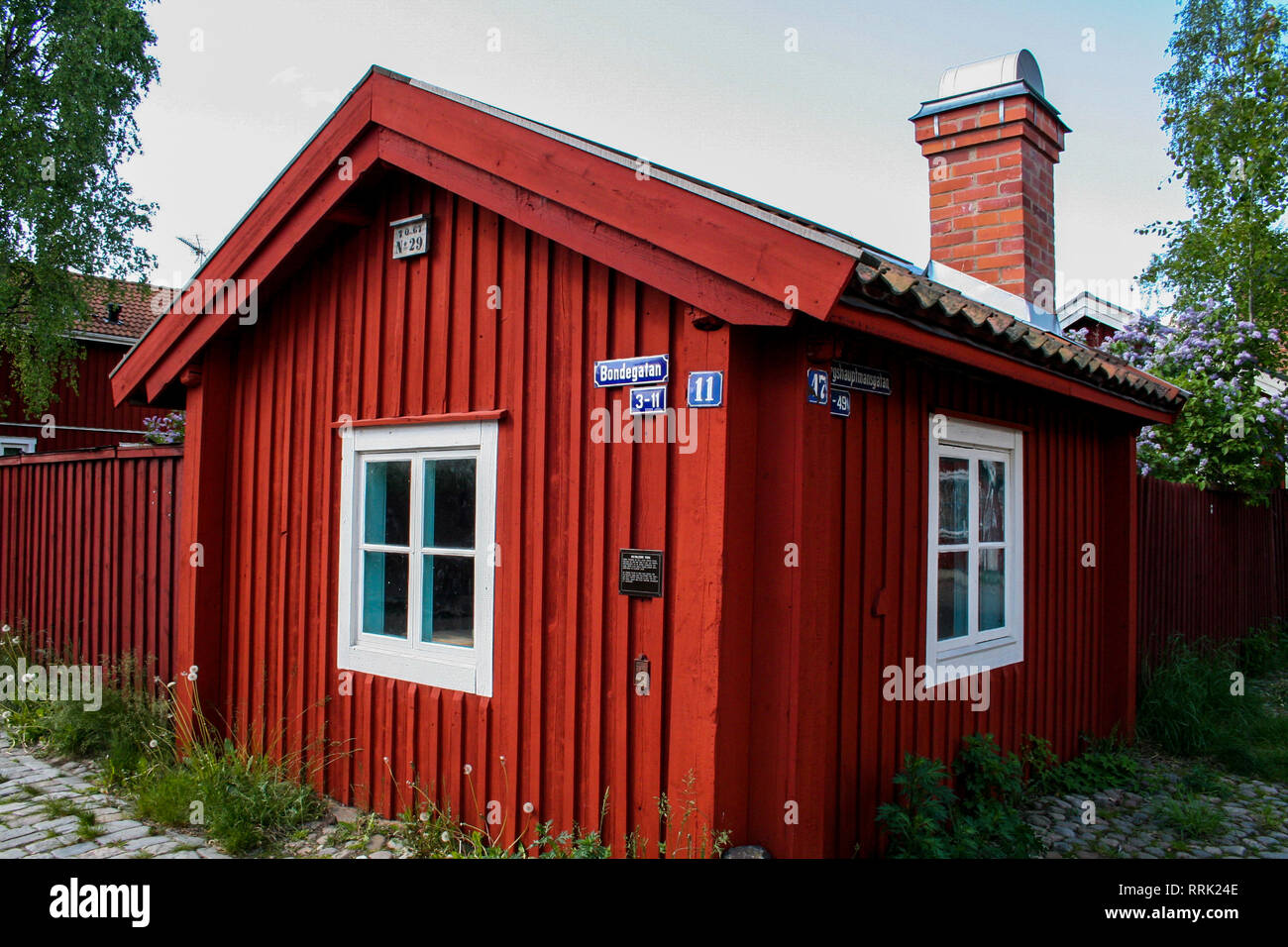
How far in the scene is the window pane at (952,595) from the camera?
4961 millimetres

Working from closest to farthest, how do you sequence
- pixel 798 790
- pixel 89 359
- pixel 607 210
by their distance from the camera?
pixel 798 790, pixel 607 210, pixel 89 359

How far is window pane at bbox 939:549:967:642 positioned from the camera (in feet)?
16.3

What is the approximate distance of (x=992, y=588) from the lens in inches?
216

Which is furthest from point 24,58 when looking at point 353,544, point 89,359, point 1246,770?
point 1246,770

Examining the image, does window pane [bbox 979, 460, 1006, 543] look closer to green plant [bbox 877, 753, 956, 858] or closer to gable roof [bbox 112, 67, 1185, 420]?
gable roof [bbox 112, 67, 1185, 420]

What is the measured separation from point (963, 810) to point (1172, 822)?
153 cm

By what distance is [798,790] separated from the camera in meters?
3.67

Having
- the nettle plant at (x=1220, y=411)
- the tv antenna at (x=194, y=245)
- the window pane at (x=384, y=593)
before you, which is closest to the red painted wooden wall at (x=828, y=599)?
the window pane at (x=384, y=593)

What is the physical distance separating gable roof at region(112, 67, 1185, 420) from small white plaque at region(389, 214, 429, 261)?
29cm

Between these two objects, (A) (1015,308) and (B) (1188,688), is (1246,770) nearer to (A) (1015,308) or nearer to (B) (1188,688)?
(B) (1188,688)

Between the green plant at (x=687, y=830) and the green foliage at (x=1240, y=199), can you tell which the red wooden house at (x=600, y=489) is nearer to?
the green plant at (x=687, y=830)

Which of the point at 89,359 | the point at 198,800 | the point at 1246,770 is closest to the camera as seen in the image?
the point at 198,800

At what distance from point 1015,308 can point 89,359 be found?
749 inches

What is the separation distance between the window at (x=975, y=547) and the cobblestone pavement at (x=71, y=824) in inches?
155
